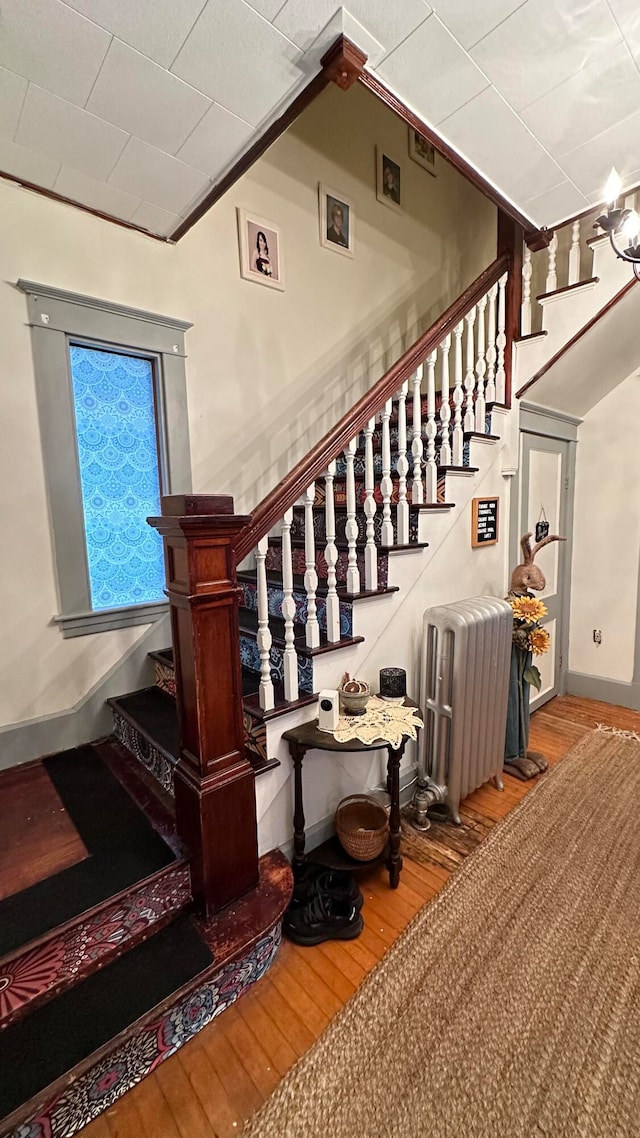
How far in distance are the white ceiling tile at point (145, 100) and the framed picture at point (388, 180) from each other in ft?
7.04

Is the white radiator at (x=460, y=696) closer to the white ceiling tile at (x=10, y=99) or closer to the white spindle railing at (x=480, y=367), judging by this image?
the white spindle railing at (x=480, y=367)

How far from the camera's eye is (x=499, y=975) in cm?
144

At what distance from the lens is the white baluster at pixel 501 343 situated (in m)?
2.56

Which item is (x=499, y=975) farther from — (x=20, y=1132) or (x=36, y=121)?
(x=36, y=121)

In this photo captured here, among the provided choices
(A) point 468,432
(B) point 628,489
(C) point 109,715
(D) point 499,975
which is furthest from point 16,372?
(B) point 628,489

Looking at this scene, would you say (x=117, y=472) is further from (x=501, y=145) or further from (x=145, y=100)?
(x=501, y=145)

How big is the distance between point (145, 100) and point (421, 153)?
9.82 feet

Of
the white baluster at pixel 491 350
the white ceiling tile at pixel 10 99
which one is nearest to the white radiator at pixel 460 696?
the white baluster at pixel 491 350

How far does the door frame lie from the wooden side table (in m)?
1.68

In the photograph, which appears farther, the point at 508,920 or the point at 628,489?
the point at 628,489

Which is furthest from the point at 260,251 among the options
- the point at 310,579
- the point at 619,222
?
the point at 310,579

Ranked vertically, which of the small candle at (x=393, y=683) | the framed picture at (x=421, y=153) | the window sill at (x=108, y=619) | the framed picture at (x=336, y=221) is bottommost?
the small candle at (x=393, y=683)

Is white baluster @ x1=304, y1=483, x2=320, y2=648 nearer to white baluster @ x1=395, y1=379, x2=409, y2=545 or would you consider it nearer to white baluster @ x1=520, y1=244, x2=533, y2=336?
white baluster @ x1=395, y1=379, x2=409, y2=545

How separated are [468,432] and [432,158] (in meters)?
2.89
